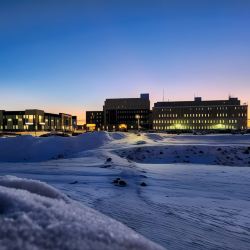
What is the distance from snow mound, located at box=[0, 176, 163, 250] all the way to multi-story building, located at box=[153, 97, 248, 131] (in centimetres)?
18598

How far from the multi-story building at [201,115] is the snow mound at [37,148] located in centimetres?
16028

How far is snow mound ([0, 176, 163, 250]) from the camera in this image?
1918 millimetres

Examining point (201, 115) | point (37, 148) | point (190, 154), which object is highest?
point (201, 115)

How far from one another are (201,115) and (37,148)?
168 m

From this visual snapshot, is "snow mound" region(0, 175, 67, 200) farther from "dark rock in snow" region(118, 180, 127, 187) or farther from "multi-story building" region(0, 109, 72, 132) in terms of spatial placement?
"multi-story building" region(0, 109, 72, 132)

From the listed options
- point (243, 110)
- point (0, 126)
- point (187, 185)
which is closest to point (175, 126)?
point (243, 110)

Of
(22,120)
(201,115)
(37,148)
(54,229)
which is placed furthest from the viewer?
(201,115)

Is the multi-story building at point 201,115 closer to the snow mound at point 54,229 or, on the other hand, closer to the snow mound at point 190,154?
the snow mound at point 190,154

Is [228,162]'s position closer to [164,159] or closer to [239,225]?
[164,159]

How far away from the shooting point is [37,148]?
87.0ft

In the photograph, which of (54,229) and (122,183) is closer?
(54,229)

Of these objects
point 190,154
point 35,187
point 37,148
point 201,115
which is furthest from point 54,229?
point 201,115

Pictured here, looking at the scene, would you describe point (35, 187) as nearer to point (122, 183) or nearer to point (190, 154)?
point (122, 183)

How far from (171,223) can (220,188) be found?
4866mm
